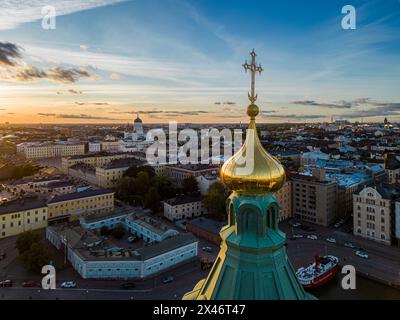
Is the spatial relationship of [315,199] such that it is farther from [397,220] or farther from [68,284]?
[68,284]

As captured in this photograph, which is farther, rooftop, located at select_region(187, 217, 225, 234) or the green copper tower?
rooftop, located at select_region(187, 217, 225, 234)

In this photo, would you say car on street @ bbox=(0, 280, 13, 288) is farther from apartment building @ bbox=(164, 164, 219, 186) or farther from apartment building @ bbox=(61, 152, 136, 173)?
apartment building @ bbox=(61, 152, 136, 173)

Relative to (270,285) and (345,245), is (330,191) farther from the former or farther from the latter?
(270,285)

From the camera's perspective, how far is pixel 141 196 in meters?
41.1

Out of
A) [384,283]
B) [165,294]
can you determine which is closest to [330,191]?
[384,283]

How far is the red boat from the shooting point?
818 inches

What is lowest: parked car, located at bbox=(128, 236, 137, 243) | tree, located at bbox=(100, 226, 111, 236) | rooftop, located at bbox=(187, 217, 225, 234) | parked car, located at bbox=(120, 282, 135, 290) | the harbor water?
the harbor water

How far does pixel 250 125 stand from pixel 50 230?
2847 centimetres

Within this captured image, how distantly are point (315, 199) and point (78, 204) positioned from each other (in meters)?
26.0

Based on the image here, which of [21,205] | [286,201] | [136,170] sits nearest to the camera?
[21,205]

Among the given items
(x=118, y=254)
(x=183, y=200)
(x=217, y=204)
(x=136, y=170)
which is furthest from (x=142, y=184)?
(x=118, y=254)

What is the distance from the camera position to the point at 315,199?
33594mm

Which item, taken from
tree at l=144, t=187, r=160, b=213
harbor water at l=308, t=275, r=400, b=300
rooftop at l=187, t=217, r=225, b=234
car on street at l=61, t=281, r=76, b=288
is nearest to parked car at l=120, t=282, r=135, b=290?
car on street at l=61, t=281, r=76, b=288

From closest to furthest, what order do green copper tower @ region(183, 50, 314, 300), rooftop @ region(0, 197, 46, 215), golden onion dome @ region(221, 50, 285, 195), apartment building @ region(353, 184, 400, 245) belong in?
1. green copper tower @ region(183, 50, 314, 300)
2. golden onion dome @ region(221, 50, 285, 195)
3. apartment building @ region(353, 184, 400, 245)
4. rooftop @ region(0, 197, 46, 215)
